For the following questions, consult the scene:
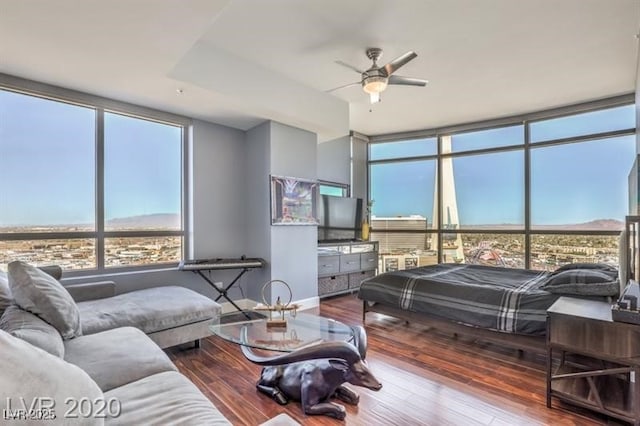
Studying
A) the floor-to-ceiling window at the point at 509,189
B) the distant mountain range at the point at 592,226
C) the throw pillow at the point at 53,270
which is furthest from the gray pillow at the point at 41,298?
the distant mountain range at the point at 592,226

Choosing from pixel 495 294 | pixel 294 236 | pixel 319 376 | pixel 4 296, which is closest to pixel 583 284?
pixel 495 294

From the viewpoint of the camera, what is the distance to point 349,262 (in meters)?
5.29

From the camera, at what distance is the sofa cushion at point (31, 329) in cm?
154

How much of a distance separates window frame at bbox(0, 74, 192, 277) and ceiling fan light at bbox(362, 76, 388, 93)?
2.34 metres

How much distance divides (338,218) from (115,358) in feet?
13.3

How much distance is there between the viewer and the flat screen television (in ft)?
17.1

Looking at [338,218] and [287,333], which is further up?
[338,218]

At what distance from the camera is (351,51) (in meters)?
3.19

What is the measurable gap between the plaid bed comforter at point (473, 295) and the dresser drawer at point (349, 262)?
4.74 ft

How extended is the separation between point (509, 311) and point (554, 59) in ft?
8.81

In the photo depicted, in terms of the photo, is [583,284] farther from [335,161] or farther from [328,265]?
[335,161]

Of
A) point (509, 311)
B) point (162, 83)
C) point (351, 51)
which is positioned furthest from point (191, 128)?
point (509, 311)

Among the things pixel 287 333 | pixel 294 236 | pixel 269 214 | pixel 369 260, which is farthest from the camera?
pixel 369 260

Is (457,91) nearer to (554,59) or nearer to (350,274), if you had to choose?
(554,59)
